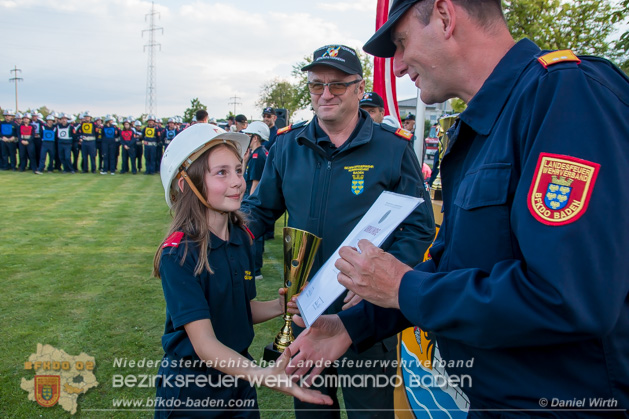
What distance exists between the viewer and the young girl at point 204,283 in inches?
74.9

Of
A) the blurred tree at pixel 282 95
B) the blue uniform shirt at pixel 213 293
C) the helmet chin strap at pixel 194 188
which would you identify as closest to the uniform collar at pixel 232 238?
the blue uniform shirt at pixel 213 293

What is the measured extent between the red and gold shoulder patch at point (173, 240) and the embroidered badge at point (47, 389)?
2.31 metres

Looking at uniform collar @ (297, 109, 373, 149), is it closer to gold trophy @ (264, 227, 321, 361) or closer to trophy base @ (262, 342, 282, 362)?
gold trophy @ (264, 227, 321, 361)

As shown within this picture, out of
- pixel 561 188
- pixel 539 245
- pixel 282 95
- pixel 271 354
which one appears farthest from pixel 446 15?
pixel 282 95

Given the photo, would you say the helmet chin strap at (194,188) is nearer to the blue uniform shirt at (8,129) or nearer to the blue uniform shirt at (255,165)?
the blue uniform shirt at (255,165)

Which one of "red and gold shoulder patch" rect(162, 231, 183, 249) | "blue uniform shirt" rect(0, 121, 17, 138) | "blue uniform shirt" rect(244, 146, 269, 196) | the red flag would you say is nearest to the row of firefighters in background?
"blue uniform shirt" rect(0, 121, 17, 138)

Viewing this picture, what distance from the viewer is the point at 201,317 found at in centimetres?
188

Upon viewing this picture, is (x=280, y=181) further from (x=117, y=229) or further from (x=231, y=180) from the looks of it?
(x=117, y=229)

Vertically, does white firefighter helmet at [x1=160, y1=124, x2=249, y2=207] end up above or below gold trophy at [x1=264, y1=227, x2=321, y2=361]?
above

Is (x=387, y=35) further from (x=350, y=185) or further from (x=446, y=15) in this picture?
(x=350, y=185)

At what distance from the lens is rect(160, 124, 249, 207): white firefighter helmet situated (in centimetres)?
217

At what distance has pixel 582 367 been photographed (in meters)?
1.10

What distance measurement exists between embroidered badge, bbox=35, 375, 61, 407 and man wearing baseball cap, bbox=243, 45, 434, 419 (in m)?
2.15

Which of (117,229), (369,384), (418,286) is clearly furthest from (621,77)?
(117,229)
